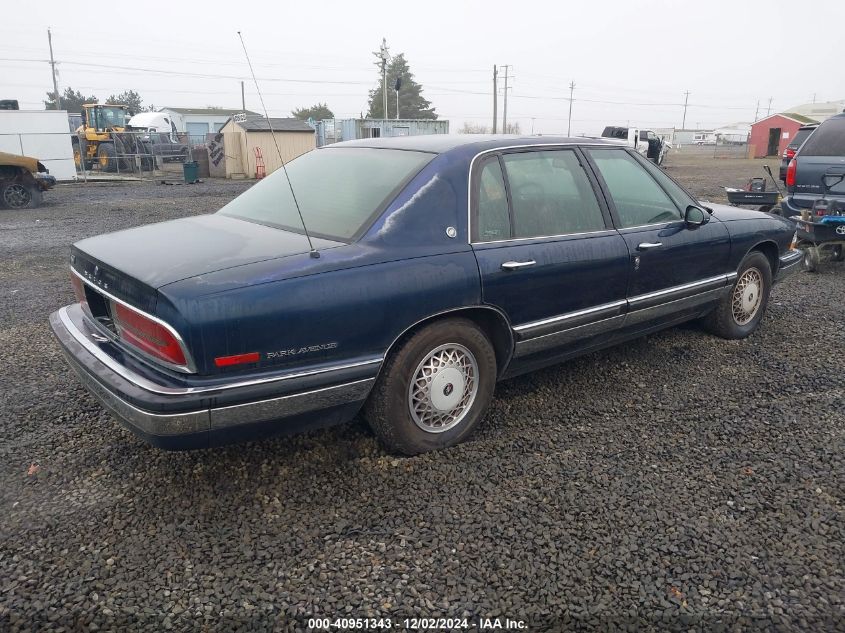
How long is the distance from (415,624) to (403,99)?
227 ft

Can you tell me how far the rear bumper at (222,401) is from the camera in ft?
8.16

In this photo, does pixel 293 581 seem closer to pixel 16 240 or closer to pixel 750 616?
pixel 750 616

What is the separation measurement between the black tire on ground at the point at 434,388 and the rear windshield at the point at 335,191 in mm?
633

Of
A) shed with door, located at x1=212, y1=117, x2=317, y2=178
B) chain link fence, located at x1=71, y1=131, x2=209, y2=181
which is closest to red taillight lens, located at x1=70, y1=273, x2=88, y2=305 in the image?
shed with door, located at x1=212, y1=117, x2=317, y2=178

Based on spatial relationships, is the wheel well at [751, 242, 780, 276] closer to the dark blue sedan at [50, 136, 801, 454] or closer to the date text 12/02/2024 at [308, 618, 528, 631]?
the dark blue sedan at [50, 136, 801, 454]

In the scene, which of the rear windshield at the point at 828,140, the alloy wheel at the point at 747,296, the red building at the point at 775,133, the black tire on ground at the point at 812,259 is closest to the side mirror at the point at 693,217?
the alloy wheel at the point at 747,296

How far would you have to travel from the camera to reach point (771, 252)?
5160 millimetres

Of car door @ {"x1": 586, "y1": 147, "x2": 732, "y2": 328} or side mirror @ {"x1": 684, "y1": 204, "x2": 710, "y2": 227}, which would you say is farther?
side mirror @ {"x1": 684, "y1": 204, "x2": 710, "y2": 227}

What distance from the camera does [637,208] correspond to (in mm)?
4109

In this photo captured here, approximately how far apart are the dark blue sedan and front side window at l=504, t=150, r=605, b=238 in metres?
0.01

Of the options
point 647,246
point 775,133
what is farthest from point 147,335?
point 775,133

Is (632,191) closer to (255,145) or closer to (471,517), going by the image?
(471,517)

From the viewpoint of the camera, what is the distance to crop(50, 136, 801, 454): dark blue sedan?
8.37 feet

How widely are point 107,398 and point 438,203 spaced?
68.7 inches
